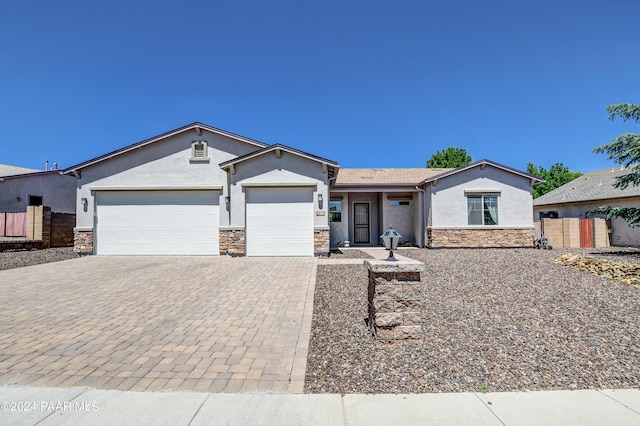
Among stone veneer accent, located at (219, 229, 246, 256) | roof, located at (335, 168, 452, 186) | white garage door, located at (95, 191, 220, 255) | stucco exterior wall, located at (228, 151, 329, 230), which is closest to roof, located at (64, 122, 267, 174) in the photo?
white garage door, located at (95, 191, 220, 255)

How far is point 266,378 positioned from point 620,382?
11.1 feet

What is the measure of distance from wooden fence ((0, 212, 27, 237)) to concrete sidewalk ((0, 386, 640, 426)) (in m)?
15.5

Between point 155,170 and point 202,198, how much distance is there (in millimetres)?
2345

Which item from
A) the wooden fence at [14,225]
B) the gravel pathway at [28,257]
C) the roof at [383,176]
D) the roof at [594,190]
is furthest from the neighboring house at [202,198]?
the roof at [594,190]

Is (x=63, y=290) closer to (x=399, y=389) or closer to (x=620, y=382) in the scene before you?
(x=399, y=389)

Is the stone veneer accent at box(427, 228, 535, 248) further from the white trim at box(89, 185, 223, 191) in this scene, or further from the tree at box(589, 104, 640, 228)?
the white trim at box(89, 185, 223, 191)

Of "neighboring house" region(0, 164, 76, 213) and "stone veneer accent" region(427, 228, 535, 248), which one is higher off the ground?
"neighboring house" region(0, 164, 76, 213)

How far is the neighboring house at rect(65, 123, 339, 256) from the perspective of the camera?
38.4ft

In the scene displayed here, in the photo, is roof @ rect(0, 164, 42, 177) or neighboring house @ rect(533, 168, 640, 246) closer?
neighboring house @ rect(533, 168, 640, 246)

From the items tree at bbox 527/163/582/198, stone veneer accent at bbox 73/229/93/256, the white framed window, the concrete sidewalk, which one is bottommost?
the concrete sidewalk

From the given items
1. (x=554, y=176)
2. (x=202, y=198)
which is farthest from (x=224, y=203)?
(x=554, y=176)

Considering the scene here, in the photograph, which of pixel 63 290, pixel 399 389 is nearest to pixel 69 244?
pixel 63 290

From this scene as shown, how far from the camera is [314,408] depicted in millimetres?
2596

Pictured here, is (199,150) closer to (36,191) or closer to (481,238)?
(36,191)
